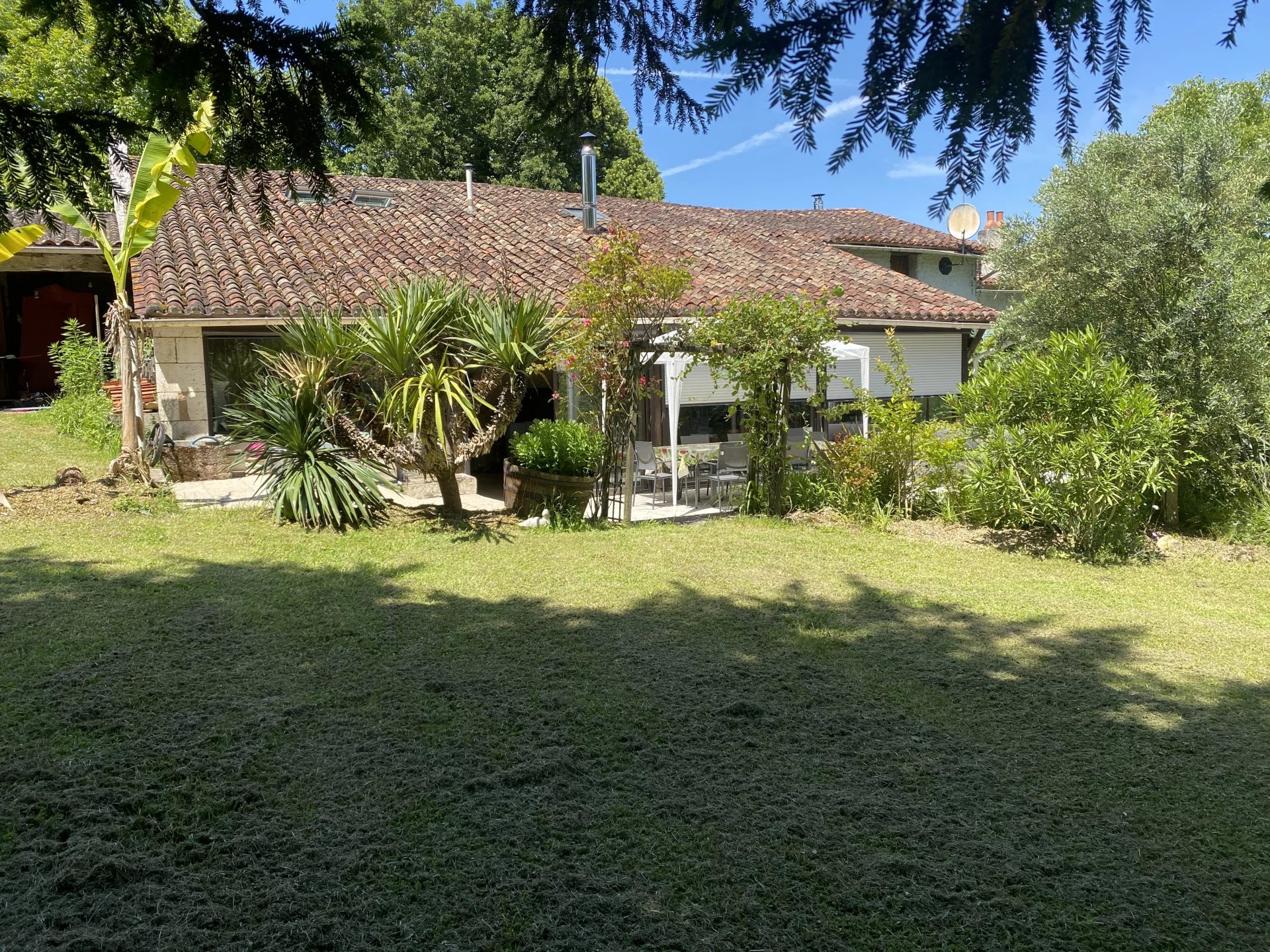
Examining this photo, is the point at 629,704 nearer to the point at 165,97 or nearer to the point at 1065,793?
the point at 1065,793

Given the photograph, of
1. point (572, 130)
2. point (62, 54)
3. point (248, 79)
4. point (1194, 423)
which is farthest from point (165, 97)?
point (62, 54)

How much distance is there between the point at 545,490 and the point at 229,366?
6235 mm

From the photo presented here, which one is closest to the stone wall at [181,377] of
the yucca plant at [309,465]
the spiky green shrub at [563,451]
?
the yucca plant at [309,465]

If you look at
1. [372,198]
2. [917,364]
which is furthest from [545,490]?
[372,198]

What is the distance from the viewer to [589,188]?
1748 centimetres

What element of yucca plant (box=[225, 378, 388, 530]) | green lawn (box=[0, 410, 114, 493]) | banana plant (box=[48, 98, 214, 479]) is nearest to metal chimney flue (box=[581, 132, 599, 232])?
banana plant (box=[48, 98, 214, 479])

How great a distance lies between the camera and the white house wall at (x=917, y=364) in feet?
55.4

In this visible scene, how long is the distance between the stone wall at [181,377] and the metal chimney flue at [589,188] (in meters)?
7.51

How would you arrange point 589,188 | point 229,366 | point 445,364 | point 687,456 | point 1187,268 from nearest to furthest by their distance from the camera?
point 445,364 → point 1187,268 → point 687,456 → point 229,366 → point 589,188

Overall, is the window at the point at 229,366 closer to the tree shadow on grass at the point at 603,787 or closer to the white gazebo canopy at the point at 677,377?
the white gazebo canopy at the point at 677,377

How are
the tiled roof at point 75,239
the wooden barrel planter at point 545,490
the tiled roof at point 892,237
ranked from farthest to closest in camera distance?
the tiled roof at point 892,237, the tiled roof at point 75,239, the wooden barrel planter at point 545,490

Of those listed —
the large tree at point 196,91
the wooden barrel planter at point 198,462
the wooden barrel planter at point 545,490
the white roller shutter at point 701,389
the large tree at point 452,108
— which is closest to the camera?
the large tree at point 196,91

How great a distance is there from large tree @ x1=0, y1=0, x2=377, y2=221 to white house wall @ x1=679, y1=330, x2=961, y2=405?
12644mm

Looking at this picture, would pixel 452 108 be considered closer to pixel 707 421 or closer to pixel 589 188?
pixel 589 188
